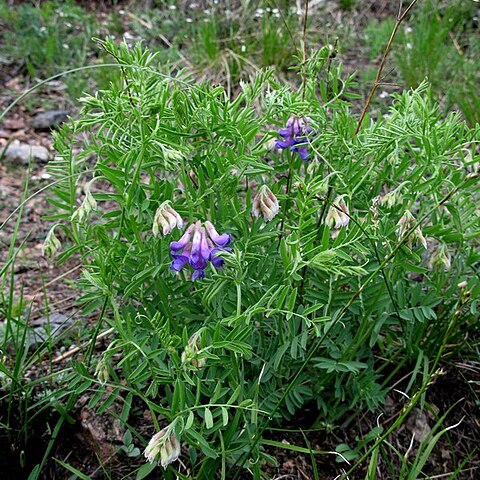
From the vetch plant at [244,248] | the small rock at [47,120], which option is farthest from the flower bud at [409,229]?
the small rock at [47,120]

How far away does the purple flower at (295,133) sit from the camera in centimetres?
163

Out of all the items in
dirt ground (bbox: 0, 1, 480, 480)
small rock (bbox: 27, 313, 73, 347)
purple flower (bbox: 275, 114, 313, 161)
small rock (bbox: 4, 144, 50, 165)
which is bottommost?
small rock (bbox: 4, 144, 50, 165)

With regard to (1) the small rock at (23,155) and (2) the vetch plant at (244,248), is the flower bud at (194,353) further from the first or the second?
(1) the small rock at (23,155)

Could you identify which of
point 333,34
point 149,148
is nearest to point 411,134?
point 149,148

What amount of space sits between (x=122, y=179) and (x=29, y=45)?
3.04m

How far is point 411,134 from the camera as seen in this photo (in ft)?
5.27

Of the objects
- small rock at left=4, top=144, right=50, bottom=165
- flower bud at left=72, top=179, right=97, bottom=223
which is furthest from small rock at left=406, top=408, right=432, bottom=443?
small rock at left=4, top=144, right=50, bottom=165

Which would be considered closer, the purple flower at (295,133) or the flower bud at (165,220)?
the flower bud at (165,220)

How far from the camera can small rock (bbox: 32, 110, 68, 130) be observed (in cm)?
374

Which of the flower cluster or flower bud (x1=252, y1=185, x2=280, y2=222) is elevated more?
flower bud (x1=252, y1=185, x2=280, y2=222)

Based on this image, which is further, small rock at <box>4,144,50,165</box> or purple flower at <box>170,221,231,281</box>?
small rock at <box>4,144,50,165</box>

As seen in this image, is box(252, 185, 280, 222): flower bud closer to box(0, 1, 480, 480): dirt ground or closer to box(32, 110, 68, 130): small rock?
box(0, 1, 480, 480): dirt ground

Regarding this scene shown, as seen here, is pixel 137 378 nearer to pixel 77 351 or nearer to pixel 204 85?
pixel 77 351

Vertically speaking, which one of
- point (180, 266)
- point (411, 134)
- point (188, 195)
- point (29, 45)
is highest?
point (411, 134)
